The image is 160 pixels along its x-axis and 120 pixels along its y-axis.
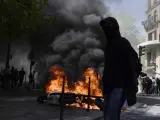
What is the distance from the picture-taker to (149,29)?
61906mm

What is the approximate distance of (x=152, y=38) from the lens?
60.8m

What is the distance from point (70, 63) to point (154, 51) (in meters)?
33.5

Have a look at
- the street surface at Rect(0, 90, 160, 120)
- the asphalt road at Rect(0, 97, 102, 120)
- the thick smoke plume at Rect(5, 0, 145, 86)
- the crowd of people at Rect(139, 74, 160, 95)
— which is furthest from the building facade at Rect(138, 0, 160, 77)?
the asphalt road at Rect(0, 97, 102, 120)

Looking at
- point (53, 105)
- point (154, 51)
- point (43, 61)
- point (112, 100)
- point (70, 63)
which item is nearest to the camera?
point (112, 100)

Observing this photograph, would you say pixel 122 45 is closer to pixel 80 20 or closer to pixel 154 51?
pixel 80 20

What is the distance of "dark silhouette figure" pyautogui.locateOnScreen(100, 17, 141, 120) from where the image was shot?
436 cm

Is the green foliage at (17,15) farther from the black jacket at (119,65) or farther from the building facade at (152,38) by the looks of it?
the building facade at (152,38)

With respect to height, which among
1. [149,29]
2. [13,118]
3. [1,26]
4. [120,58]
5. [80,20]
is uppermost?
[149,29]

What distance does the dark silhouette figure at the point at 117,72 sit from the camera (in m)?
4.36

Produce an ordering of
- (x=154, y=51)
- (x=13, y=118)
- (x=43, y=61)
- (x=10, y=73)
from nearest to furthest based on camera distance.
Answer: (x=13, y=118)
(x=10, y=73)
(x=43, y=61)
(x=154, y=51)

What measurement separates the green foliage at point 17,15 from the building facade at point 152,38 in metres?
43.3

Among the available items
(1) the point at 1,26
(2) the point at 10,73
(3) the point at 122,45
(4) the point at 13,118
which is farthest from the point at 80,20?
(3) the point at 122,45

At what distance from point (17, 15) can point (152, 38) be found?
50378 millimetres

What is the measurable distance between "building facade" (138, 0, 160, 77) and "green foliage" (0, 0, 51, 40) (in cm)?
4328
